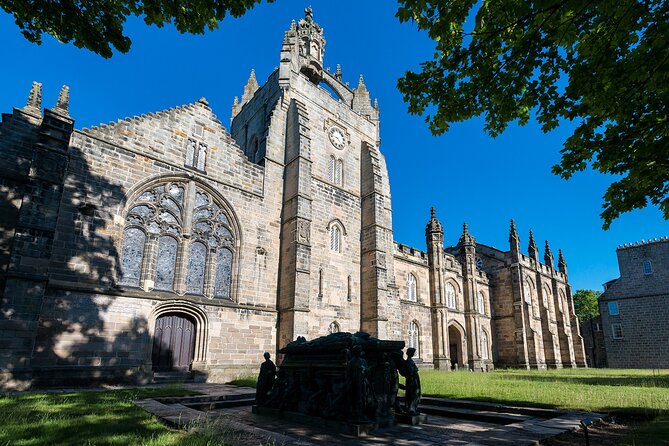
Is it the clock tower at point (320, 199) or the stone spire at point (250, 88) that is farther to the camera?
the stone spire at point (250, 88)

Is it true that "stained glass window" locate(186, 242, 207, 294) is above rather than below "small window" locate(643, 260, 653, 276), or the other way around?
below

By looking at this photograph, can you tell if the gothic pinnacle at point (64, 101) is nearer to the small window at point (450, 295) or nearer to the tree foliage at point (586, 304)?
the small window at point (450, 295)

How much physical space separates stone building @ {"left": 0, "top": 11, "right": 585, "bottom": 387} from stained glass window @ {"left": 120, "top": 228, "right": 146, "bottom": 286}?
60mm

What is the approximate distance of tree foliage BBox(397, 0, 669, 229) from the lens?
5.59 metres

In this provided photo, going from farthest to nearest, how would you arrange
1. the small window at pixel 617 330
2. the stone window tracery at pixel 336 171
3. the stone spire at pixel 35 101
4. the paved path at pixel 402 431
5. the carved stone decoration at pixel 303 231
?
1. the small window at pixel 617 330
2. the stone window tracery at pixel 336 171
3. the carved stone decoration at pixel 303 231
4. the stone spire at pixel 35 101
5. the paved path at pixel 402 431

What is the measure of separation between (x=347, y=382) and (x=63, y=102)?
15399mm

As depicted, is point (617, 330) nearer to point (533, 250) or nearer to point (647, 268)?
point (647, 268)

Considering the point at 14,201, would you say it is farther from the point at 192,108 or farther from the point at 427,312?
the point at 427,312

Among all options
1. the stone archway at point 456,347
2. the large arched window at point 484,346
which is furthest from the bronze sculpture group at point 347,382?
the large arched window at point 484,346

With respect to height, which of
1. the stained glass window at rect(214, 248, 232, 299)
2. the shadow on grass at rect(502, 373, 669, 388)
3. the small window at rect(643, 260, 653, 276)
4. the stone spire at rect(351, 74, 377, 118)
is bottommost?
the shadow on grass at rect(502, 373, 669, 388)

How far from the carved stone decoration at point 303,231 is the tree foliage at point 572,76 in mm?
12743

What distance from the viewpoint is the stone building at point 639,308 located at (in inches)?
1481

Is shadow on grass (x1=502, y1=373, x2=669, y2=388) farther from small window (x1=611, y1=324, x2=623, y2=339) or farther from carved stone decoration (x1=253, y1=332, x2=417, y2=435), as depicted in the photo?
small window (x1=611, y1=324, x2=623, y2=339)

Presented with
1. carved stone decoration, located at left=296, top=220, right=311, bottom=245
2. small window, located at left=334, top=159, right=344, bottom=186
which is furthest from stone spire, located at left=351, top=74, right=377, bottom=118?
carved stone decoration, located at left=296, top=220, right=311, bottom=245
